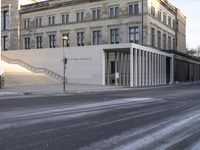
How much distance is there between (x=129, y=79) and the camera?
54.6 metres

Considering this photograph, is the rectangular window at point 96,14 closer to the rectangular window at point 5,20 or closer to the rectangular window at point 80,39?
the rectangular window at point 80,39

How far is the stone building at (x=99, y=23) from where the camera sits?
68562 millimetres

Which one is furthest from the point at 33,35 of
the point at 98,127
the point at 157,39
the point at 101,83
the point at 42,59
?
the point at 98,127

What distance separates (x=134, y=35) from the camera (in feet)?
226

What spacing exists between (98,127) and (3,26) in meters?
80.9

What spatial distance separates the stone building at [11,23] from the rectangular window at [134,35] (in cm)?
2806

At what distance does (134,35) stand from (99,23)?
7.78 m

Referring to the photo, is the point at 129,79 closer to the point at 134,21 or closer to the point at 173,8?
the point at 134,21

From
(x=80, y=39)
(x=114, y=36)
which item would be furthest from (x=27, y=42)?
(x=114, y=36)

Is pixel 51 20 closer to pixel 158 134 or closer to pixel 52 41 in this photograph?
pixel 52 41

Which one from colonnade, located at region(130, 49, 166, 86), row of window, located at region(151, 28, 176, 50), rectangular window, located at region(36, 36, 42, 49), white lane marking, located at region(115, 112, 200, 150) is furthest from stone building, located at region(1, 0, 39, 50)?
white lane marking, located at region(115, 112, 200, 150)

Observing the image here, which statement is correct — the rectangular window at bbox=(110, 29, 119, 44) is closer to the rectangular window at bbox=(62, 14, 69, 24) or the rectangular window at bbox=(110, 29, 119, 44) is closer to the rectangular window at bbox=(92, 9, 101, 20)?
the rectangular window at bbox=(92, 9, 101, 20)

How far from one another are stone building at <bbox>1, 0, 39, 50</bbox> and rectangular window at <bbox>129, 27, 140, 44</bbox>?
28.1 m

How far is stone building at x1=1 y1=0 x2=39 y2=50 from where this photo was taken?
277ft
